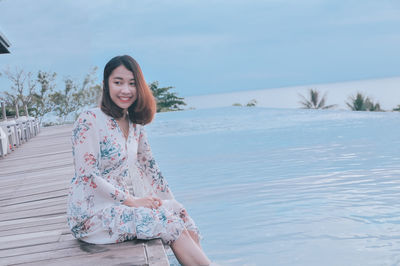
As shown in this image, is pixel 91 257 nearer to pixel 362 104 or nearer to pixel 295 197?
pixel 295 197

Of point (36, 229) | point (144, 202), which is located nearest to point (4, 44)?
point (36, 229)

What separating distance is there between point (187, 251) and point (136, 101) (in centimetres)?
82

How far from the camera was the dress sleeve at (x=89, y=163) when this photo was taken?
7.27 ft

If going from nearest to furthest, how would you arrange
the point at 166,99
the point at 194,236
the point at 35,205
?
1. the point at 194,236
2. the point at 35,205
3. the point at 166,99

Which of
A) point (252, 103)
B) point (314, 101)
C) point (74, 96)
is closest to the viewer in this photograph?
point (74, 96)

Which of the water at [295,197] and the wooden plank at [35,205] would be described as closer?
the water at [295,197]

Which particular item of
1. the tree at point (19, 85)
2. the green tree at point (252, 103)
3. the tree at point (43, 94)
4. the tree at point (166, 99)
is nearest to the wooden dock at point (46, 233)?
the tree at point (19, 85)

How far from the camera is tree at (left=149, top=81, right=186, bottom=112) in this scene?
26172 mm

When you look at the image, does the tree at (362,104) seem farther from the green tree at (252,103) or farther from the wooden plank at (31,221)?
the wooden plank at (31,221)

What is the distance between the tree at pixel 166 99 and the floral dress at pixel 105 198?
2370 cm

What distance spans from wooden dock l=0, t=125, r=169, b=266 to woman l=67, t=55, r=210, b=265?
8 centimetres

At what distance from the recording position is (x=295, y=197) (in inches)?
182

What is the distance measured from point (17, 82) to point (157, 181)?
596 inches

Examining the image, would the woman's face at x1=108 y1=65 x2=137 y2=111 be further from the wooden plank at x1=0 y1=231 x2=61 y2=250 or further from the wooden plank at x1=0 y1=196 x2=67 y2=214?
the wooden plank at x1=0 y1=196 x2=67 y2=214
